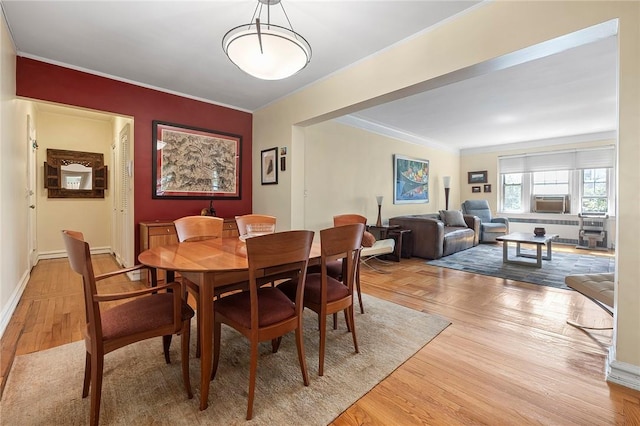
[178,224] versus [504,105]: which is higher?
[504,105]

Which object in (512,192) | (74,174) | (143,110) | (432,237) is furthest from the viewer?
(512,192)

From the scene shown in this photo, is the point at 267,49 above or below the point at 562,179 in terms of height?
above

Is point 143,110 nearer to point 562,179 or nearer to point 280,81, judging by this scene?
point 280,81

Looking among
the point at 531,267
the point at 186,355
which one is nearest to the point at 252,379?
the point at 186,355

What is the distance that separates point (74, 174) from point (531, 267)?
7919 mm

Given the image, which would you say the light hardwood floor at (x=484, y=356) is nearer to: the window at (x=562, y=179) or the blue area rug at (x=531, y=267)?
the blue area rug at (x=531, y=267)

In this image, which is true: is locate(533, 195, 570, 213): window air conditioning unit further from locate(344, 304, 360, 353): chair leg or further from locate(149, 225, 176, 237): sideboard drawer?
locate(149, 225, 176, 237): sideboard drawer

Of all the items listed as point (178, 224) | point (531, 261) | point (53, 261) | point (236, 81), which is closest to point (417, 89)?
point (236, 81)

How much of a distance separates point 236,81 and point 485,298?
12.6 feet

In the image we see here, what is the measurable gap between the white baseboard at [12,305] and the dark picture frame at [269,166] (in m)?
2.95

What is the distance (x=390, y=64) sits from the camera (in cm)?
270

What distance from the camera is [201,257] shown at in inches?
66.5

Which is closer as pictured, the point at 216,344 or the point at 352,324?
the point at 216,344

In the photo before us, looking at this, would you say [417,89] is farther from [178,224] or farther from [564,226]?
[564,226]
